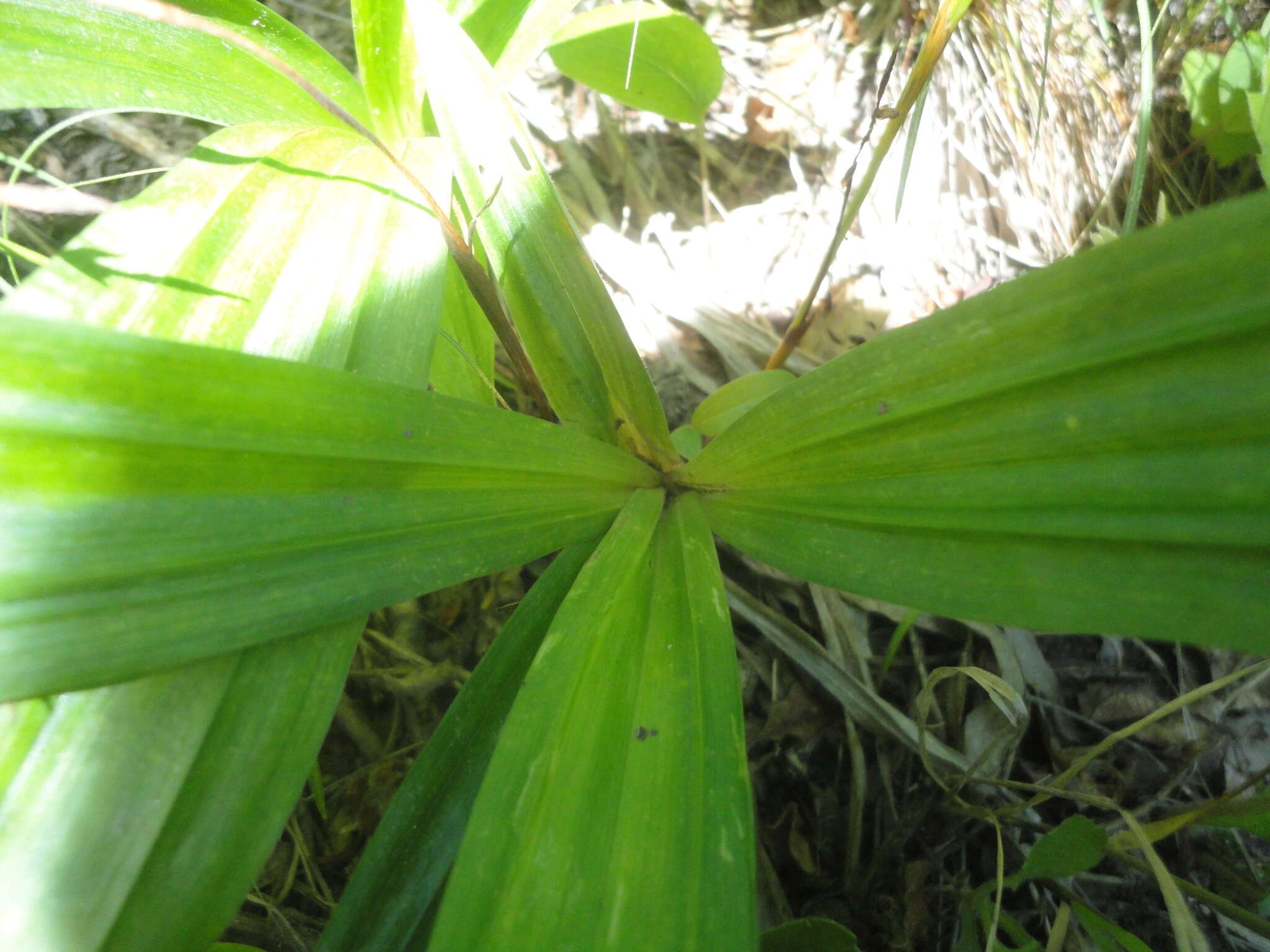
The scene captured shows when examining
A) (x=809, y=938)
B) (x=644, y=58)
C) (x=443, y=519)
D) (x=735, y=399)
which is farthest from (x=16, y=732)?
(x=644, y=58)

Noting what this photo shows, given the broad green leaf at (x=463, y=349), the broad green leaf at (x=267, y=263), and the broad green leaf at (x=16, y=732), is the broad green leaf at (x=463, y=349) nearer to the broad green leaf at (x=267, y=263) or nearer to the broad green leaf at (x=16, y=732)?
the broad green leaf at (x=267, y=263)

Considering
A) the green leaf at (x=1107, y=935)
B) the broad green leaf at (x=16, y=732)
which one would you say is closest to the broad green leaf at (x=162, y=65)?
the broad green leaf at (x=16, y=732)

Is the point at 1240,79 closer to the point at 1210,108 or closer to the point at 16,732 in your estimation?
the point at 1210,108

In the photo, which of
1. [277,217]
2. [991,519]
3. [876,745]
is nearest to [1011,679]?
[876,745]

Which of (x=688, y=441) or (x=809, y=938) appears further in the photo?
(x=688, y=441)

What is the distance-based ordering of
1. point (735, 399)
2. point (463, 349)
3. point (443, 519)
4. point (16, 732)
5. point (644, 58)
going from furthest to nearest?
point (644, 58) → point (735, 399) → point (463, 349) → point (443, 519) → point (16, 732)

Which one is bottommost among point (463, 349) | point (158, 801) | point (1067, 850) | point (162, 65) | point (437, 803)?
point (1067, 850)

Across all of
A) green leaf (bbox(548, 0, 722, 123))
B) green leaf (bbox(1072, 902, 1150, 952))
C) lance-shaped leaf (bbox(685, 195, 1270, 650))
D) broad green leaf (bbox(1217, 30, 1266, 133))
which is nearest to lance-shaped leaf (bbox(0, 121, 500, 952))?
lance-shaped leaf (bbox(685, 195, 1270, 650))
